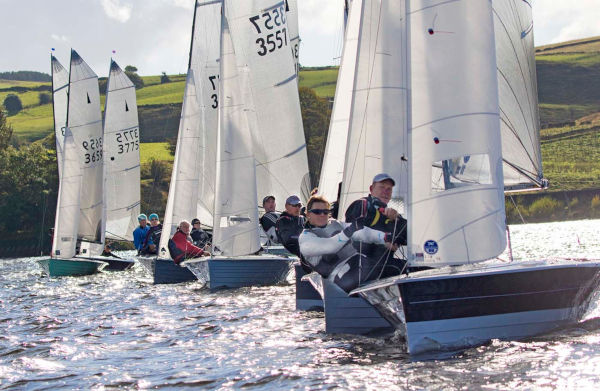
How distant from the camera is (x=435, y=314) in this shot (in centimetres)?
920

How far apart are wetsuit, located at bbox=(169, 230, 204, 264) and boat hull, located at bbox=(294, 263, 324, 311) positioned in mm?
7795

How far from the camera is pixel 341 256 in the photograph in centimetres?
1084

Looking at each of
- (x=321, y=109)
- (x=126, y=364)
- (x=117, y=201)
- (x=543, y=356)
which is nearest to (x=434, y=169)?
(x=543, y=356)

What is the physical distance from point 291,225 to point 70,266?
17.0m

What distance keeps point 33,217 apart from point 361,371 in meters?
57.0

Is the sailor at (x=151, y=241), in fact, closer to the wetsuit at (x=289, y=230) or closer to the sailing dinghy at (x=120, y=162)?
the sailing dinghy at (x=120, y=162)

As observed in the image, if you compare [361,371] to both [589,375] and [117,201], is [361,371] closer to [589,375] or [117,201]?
[589,375]

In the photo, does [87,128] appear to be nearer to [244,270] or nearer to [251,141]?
[251,141]

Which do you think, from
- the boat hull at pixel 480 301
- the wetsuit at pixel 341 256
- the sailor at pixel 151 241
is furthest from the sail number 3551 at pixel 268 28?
the boat hull at pixel 480 301

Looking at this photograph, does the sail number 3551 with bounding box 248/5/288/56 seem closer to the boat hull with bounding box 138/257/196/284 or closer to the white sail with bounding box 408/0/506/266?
the boat hull with bounding box 138/257/196/284

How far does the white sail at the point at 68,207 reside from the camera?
3072cm

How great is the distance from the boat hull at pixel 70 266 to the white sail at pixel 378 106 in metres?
17.5

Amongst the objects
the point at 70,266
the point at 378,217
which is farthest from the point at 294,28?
the point at 378,217

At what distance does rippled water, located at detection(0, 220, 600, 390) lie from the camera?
8352mm
